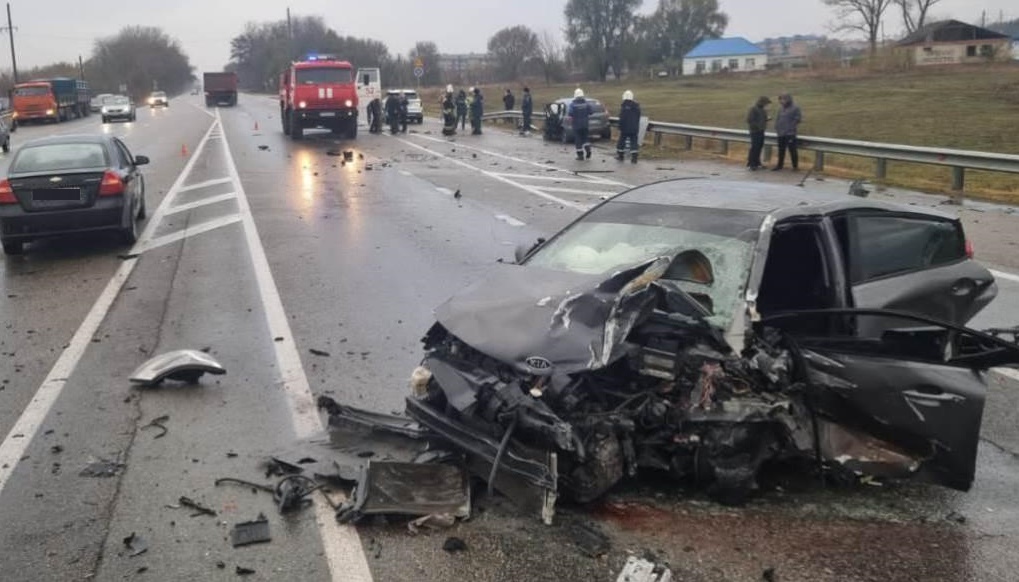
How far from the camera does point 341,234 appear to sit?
13.2m

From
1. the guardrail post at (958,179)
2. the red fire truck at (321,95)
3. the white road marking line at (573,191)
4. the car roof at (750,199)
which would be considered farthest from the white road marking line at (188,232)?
the red fire truck at (321,95)

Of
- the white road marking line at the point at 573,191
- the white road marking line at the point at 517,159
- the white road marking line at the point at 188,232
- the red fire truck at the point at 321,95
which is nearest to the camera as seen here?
the white road marking line at the point at 188,232

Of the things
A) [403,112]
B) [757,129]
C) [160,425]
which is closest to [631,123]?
[757,129]

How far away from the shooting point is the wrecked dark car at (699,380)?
14.6 feet

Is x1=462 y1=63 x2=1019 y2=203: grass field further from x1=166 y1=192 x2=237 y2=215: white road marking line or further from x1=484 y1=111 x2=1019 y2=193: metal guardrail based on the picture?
x1=166 y1=192 x2=237 y2=215: white road marking line

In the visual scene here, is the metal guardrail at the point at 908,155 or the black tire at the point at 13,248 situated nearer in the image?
the black tire at the point at 13,248

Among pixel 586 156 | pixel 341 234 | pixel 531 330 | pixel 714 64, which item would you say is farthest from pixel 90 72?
pixel 531 330

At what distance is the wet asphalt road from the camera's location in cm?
414

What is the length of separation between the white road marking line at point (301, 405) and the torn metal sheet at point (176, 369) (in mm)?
521

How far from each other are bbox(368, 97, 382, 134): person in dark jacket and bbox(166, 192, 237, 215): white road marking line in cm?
2031

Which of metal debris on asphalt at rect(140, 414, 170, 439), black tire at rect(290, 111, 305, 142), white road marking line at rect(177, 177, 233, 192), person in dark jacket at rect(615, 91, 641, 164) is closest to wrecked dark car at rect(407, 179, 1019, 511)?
metal debris on asphalt at rect(140, 414, 170, 439)

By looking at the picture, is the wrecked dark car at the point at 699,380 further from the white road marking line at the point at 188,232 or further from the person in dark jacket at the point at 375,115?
the person in dark jacket at the point at 375,115

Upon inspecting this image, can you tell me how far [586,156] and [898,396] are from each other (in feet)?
68.9

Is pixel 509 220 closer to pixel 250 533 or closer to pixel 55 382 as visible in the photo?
pixel 55 382
